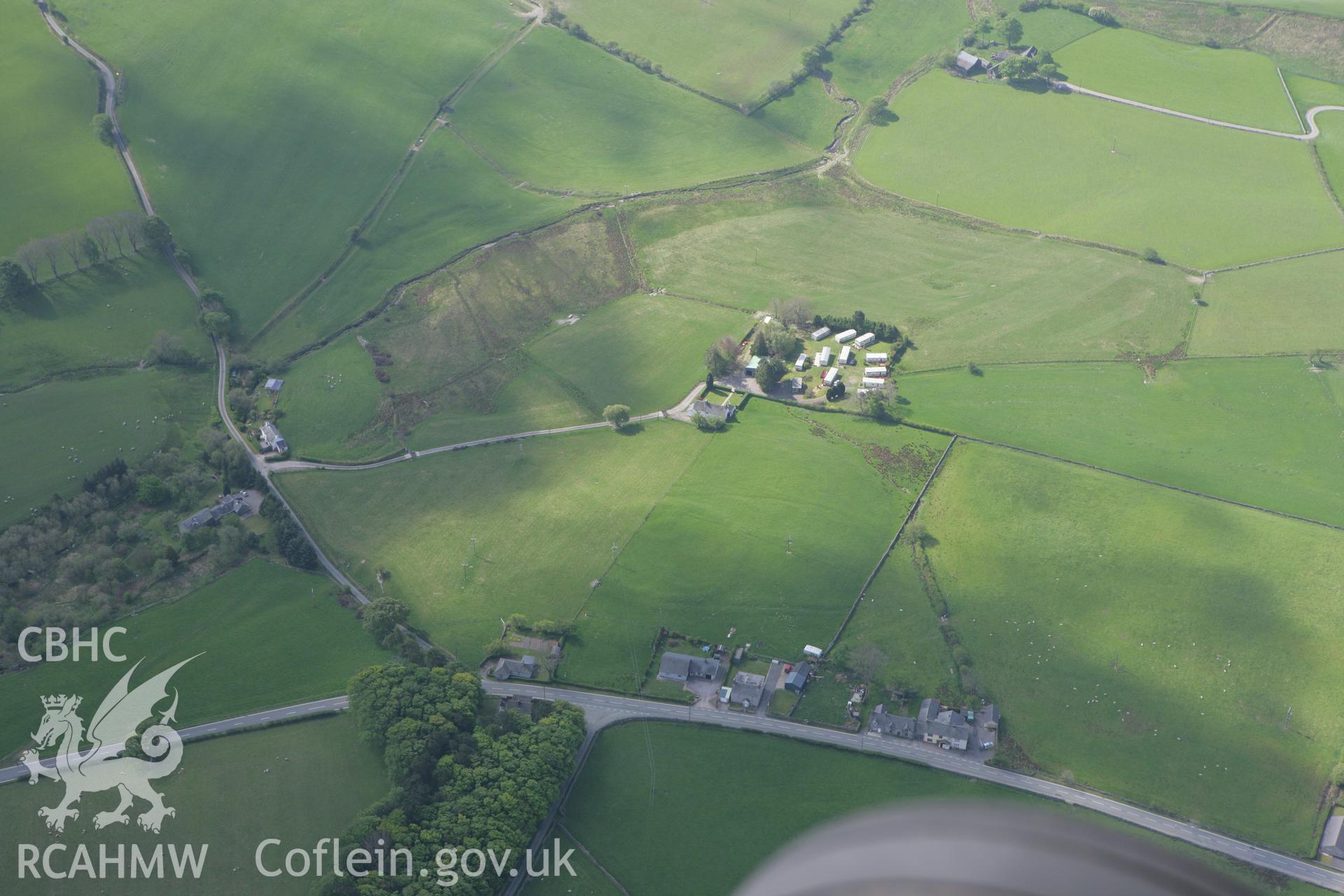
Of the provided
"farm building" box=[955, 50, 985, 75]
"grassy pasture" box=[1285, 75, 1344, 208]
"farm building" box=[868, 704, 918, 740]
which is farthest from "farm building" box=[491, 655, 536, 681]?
"farm building" box=[955, 50, 985, 75]

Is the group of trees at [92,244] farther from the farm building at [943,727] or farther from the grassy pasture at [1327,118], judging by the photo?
the grassy pasture at [1327,118]

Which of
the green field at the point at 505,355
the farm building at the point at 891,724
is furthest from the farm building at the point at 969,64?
the farm building at the point at 891,724

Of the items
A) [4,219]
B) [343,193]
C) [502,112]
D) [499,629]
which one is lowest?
[499,629]

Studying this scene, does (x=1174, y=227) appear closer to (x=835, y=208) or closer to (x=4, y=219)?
(x=835, y=208)

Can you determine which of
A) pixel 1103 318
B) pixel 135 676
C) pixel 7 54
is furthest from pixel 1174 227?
pixel 7 54

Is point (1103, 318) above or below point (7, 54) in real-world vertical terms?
below

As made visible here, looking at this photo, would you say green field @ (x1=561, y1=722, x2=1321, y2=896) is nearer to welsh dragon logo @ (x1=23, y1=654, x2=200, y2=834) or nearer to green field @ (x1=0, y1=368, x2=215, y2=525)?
welsh dragon logo @ (x1=23, y1=654, x2=200, y2=834)

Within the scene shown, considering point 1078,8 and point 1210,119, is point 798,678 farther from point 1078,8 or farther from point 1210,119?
point 1078,8
